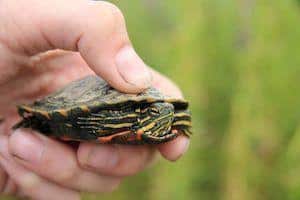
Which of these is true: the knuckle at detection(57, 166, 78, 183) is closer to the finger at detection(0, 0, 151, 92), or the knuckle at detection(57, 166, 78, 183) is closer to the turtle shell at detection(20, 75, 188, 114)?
the turtle shell at detection(20, 75, 188, 114)

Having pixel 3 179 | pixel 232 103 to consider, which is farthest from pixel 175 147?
pixel 232 103

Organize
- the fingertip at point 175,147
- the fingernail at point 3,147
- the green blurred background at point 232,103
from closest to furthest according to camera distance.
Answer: the fingertip at point 175,147 → the fingernail at point 3,147 → the green blurred background at point 232,103

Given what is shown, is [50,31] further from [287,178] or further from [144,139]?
[287,178]

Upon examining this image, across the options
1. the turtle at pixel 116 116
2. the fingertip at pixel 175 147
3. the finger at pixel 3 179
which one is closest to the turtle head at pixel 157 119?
the turtle at pixel 116 116

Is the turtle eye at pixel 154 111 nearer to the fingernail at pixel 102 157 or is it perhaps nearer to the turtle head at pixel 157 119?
the turtle head at pixel 157 119

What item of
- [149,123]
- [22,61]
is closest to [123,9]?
[22,61]

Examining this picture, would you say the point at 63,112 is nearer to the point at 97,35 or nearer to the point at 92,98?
the point at 92,98
